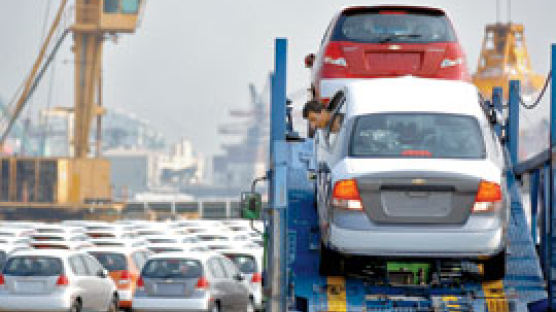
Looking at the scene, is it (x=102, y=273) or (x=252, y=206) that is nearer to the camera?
(x=252, y=206)

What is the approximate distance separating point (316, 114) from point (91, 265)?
1262cm

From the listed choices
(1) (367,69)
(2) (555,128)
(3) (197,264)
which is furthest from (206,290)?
(2) (555,128)

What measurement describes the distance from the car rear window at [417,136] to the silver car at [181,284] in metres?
12.5

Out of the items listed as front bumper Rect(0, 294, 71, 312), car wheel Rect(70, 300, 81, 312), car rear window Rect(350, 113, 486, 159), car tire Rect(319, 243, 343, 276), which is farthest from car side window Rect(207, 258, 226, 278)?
car rear window Rect(350, 113, 486, 159)

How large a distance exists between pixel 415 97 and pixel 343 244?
1.20m

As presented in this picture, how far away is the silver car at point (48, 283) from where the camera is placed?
20203 millimetres

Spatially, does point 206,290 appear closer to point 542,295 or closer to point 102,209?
point 542,295

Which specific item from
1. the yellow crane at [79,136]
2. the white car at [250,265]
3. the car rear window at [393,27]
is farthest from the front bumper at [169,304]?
the yellow crane at [79,136]

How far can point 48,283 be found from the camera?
20.4 m

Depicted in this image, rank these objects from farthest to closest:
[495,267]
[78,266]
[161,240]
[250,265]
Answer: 1. [161,240]
2. [250,265]
3. [78,266]
4. [495,267]

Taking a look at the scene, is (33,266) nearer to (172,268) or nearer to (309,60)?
(172,268)

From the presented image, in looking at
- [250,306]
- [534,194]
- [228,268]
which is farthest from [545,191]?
[250,306]

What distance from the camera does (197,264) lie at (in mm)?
20922

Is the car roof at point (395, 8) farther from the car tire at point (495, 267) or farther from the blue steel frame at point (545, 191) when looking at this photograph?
the car tire at point (495, 267)
